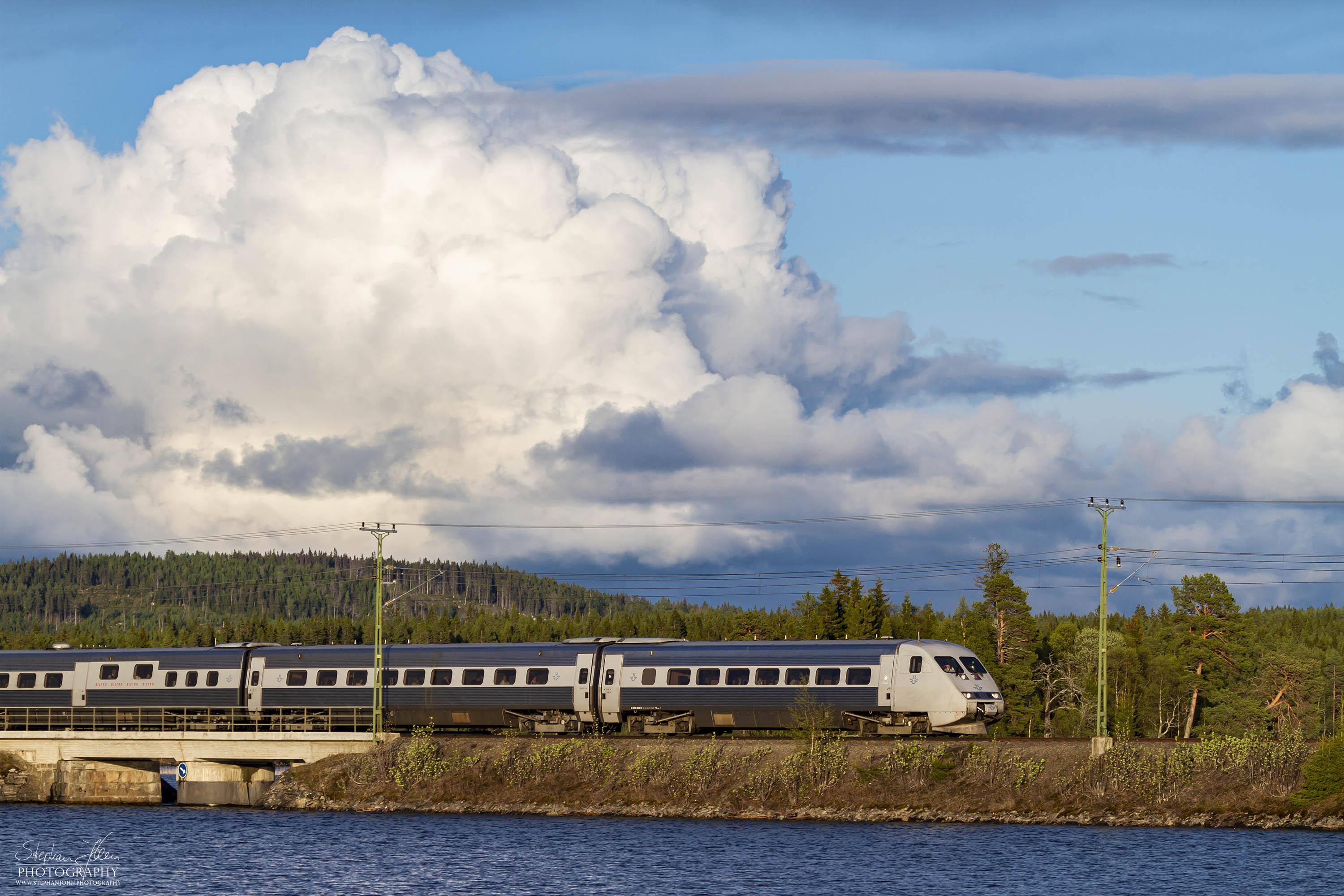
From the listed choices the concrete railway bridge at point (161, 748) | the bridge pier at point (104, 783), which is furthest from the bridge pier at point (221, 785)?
the bridge pier at point (104, 783)

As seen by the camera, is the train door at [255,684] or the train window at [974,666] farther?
the train door at [255,684]

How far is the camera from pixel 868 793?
5922cm

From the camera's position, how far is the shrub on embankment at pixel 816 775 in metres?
57.1

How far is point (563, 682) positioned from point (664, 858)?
570 inches

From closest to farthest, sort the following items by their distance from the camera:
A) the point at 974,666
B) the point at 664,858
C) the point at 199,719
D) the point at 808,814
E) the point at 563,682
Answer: the point at 664,858, the point at 808,814, the point at 974,666, the point at 563,682, the point at 199,719

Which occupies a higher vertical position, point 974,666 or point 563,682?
point 974,666

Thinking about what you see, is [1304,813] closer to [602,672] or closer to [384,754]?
[602,672]

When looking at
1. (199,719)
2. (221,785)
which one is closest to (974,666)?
(221,785)

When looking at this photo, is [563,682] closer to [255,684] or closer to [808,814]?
[808,814]

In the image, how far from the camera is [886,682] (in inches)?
2421

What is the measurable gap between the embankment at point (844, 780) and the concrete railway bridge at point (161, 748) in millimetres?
3180

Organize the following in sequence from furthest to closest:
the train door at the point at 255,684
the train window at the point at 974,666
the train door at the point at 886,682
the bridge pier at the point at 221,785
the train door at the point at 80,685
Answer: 1. the train door at the point at 80,685
2. the bridge pier at the point at 221,785
3. the train door at the point at 255,684
4. the train window at the point at 974,666
5. the train door at the point at 886,682

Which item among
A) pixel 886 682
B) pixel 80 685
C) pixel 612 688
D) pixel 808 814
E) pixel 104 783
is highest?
pixel 886 682

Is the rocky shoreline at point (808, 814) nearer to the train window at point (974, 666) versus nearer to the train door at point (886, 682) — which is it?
the train door at point (886, 682)
